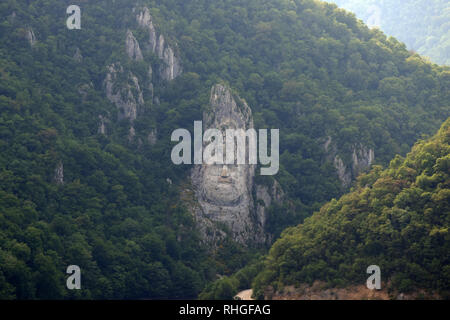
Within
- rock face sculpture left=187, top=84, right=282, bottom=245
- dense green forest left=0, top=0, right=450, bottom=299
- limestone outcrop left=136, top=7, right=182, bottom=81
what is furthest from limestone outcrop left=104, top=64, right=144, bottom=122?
rock face sculpture left=187, top=84, right=282, bottom=245

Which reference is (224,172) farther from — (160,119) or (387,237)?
(387,237)

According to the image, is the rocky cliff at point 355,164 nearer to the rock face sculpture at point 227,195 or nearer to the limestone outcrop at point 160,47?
the rock face sculpture at point 227,195

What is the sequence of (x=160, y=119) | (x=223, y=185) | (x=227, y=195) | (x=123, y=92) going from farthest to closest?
(x=160, y=119), (x=123, y=92), (x=227, y=195), (x=223, y=185)

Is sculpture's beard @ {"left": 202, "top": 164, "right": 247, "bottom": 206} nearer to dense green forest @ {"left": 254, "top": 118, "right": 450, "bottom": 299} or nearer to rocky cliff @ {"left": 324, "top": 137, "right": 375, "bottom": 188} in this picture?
dense green forest @ {"left": 254, "top": 118, "right": 450, "bottom": 299}

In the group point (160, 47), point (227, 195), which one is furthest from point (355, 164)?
point (160, 47)

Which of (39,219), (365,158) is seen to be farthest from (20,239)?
(365,158)

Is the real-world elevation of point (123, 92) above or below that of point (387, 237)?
above

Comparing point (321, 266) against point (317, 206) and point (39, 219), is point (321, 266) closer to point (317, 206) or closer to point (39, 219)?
Answer: point (317, 206)
